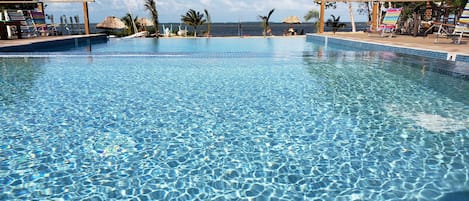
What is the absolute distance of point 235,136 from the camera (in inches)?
157

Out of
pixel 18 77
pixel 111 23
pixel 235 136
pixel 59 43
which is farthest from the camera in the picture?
pixel 111 23

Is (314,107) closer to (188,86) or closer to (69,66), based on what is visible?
(188,86)

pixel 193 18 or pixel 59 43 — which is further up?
pixel 193 18

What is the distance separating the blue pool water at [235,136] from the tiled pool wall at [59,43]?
4249 mm

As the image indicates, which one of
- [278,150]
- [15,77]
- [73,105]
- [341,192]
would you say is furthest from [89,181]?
[15,77]

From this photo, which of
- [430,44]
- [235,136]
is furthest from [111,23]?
[235,136]

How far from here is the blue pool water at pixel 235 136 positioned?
2.80 m

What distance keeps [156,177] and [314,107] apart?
9.61 ft

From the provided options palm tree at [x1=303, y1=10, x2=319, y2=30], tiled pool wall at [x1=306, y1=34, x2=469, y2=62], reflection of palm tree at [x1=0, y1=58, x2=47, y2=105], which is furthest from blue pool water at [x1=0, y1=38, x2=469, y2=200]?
palm tree at [x1=303, y1=10, x2=319, y2=30]

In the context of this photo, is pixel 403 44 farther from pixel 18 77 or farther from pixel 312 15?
pixel 312 15

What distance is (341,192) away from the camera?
8.86ft

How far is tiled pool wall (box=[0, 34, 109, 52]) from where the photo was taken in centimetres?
1112

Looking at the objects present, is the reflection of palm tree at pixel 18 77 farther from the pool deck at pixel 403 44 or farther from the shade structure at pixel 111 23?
the shade structure at pixel 111 23

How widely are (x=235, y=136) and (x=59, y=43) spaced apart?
1254 centimetres
